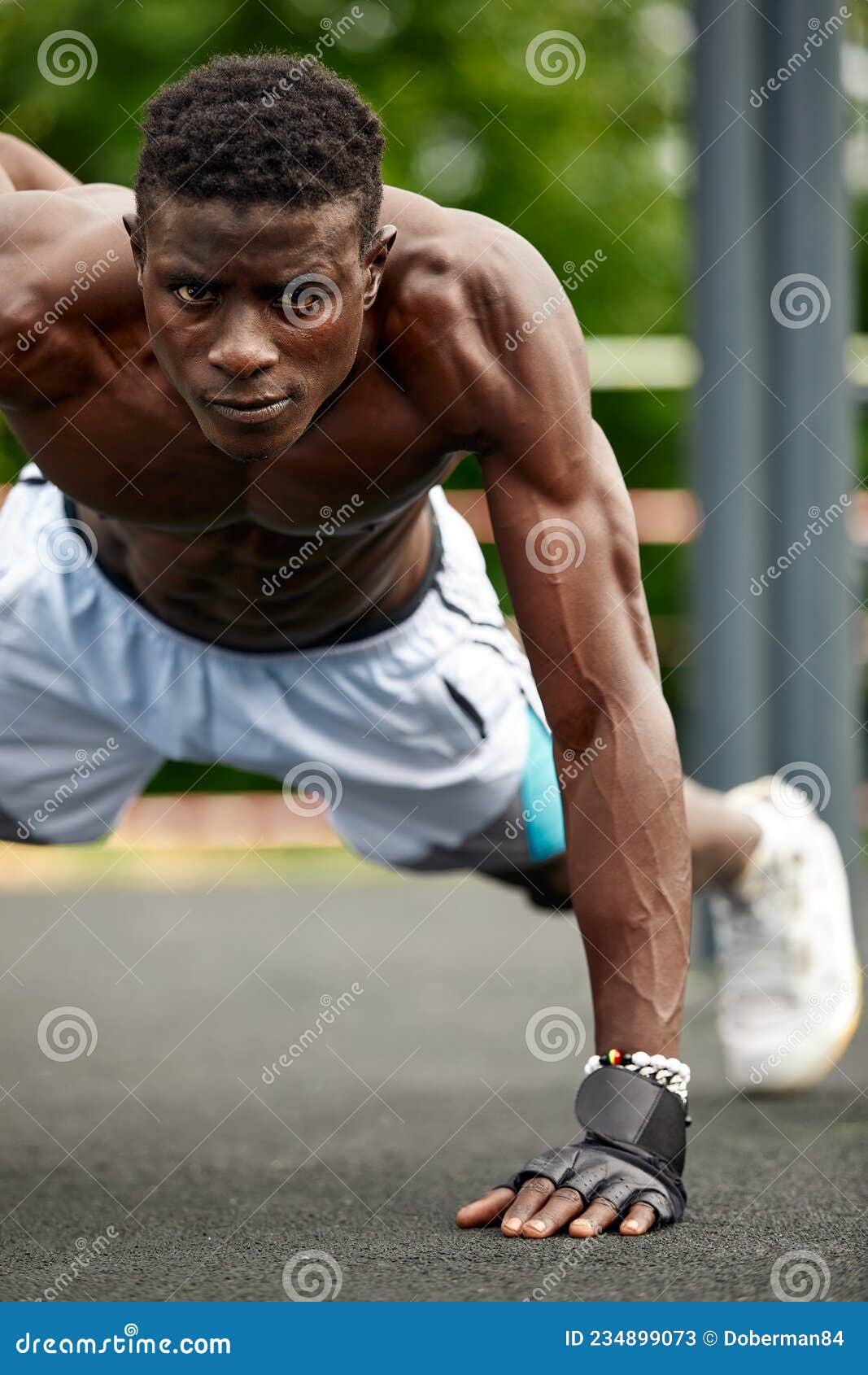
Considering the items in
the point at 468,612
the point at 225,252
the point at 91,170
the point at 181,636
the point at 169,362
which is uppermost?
the point at 225,252

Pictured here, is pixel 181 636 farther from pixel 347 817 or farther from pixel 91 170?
pixel 91 170

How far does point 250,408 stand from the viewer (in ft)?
4.72

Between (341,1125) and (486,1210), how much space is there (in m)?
0.74

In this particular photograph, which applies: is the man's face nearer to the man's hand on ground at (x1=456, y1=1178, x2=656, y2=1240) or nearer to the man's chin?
the man's chin

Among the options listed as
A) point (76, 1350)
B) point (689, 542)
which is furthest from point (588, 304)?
point (76, 1350)

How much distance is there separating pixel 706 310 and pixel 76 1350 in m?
2.72

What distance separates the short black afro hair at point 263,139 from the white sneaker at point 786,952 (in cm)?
138

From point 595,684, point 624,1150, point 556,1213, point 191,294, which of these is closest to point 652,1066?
point 624,1150

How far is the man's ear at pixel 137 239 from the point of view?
58.9 inches

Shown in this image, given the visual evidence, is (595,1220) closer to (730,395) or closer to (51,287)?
(51,287)

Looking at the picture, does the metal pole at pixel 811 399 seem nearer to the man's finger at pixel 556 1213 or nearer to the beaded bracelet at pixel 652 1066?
the beaded bracelet at pixel 652 1066

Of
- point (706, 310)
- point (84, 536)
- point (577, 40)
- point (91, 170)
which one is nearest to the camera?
point (84, 536)

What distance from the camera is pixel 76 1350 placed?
125cm

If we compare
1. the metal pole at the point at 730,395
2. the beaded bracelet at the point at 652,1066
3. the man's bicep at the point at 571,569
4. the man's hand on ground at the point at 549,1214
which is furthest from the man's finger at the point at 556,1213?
the metal pole at the point at 730,395
